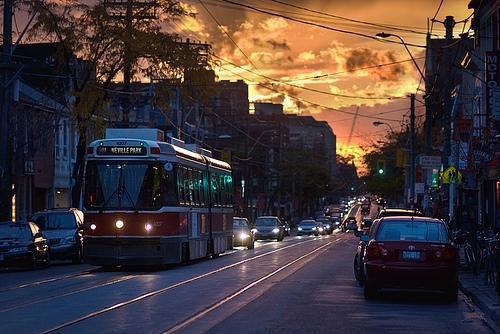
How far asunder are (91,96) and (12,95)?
4.34 meters

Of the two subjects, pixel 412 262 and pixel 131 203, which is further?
pixel 131 203

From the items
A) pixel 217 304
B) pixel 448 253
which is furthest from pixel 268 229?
pixel 217 304

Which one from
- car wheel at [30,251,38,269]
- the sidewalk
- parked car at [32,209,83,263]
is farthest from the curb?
parked car at [32,209,83,263]

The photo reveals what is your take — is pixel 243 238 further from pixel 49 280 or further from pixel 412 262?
pixel 412 262

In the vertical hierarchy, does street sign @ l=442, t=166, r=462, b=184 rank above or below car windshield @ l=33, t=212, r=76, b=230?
above

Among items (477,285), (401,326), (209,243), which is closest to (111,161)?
(209,243)

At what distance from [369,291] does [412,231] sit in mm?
1437

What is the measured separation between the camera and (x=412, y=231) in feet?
63.9

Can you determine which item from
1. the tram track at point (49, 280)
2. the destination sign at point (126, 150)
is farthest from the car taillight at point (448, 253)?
the destination sign at point (126, 150)

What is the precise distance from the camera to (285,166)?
111188 millimetres

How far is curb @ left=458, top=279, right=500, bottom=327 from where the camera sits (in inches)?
638

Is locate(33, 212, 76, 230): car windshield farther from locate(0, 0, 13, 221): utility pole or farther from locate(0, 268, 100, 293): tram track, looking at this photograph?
locate(0, 268, 100, 293): tram track

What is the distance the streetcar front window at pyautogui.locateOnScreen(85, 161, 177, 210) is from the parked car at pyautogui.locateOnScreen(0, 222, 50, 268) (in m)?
3.48

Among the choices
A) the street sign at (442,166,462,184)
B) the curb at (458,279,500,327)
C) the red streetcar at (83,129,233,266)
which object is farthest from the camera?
the street sign at (442,166,462,184)
